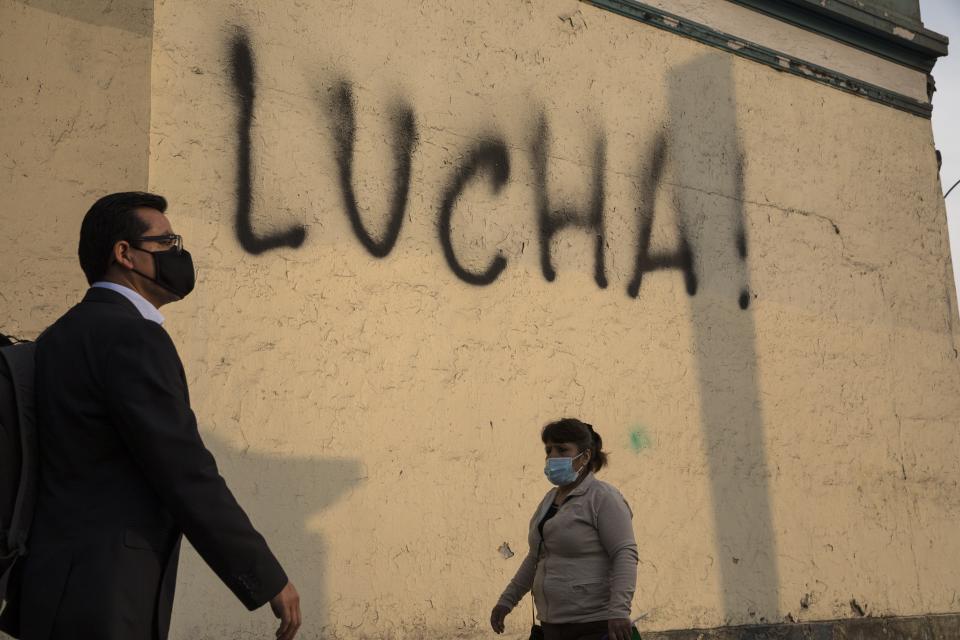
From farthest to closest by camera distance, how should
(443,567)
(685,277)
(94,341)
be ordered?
(685,277)
(443,567)
(94,341)

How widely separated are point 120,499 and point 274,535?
2.89m

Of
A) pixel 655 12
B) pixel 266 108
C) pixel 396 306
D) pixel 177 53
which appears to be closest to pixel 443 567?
pixel 396 306

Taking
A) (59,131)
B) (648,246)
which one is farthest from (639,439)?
(59,131)

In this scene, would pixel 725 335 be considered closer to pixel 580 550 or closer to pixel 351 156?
pixel 351 156

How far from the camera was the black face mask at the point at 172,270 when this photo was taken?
2.80m

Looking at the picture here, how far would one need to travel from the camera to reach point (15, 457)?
8.34 ft

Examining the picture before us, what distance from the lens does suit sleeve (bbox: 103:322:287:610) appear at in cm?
246

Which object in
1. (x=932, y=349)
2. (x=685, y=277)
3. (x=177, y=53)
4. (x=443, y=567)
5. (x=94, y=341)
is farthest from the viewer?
(x=932, y=349)

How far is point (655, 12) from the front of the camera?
298 inches

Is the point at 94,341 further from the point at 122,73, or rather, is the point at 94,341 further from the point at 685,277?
the point at 685,277

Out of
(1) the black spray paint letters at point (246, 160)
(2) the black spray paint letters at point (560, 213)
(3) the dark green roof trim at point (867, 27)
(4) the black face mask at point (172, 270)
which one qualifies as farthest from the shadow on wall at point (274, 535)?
(3) the dark green roof trim at point (867, 27)

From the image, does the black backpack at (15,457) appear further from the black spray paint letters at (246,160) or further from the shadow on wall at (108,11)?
the black spray paint letters at (246,160)

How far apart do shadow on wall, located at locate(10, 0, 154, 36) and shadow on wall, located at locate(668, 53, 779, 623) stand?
141 inches

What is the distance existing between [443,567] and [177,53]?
9.30ft
